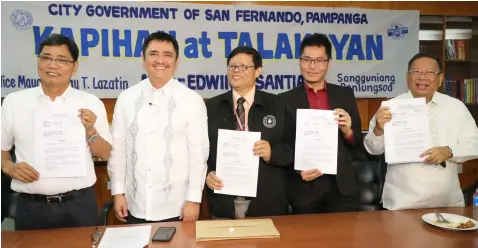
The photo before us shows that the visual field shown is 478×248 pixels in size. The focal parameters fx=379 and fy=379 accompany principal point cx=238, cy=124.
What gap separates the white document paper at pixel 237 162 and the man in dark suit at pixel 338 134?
37 centimetres

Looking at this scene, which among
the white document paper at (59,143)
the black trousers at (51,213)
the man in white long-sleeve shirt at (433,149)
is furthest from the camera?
the man in white long-sleeve shirt at (433,149)

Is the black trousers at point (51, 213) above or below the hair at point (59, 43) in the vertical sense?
below

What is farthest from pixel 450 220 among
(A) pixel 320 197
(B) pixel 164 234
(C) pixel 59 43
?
(C) pixel 59 43

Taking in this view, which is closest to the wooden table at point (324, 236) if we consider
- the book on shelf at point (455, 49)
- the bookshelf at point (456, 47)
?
the bookshelf at point (456, 47)

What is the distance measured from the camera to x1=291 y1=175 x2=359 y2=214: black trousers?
233 centimetres

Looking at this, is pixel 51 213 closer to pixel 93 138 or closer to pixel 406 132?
pixel 93 138

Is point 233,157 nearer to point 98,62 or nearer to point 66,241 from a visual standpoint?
point 66,241

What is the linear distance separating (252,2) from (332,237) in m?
3.15

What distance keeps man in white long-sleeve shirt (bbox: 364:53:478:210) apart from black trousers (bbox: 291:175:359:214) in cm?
31

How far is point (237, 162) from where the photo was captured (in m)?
2.10

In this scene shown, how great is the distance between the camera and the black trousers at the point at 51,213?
6.77ft

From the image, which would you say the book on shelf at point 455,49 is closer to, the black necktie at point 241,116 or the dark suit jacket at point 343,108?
the dark suit jacket at point 343,108

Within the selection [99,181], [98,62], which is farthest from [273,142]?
[98,62]

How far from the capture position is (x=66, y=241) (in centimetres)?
166
